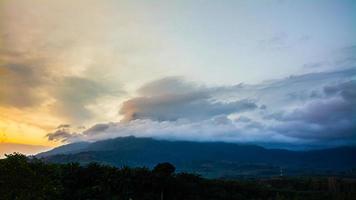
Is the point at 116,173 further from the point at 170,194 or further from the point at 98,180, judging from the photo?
the point at 170,194

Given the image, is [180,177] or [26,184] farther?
[180,177]

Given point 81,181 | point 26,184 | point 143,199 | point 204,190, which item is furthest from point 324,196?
point 26,184

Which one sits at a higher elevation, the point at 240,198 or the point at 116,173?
the point at 116,173

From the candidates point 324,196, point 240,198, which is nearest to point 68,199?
point 240,198

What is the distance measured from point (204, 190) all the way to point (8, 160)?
57497 millimetres

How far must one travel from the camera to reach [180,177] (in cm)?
9138

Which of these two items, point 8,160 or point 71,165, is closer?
point 8,160

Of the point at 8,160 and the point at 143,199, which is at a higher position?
the point at 8,160

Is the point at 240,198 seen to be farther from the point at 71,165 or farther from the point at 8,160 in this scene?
the point at 8,160

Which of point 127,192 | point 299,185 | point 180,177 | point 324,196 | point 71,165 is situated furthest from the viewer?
point 299,185

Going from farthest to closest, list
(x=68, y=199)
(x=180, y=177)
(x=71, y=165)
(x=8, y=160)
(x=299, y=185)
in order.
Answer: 1. (x=299, y=185)
2. (x=180, y=177)
3. (x=71, y=165)
4. (x=68, y=199)
5. (x=8, y=160)

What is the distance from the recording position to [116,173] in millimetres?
79875

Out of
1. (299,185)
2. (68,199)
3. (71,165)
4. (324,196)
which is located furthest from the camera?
(299,185)

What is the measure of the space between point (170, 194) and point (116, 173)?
35.0ft
